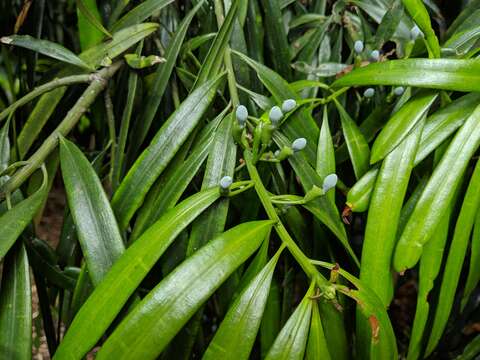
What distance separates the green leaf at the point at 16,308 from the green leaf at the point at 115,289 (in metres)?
0.08

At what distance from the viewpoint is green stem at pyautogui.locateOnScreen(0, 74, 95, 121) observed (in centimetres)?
69

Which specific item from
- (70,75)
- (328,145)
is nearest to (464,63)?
(328,145)

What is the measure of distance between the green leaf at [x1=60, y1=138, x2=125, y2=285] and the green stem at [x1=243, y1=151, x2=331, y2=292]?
17 cm

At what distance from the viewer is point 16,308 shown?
0.57m

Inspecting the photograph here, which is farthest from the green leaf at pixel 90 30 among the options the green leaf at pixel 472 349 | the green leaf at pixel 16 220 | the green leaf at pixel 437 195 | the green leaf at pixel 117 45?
the green leaf at pixel 472 349

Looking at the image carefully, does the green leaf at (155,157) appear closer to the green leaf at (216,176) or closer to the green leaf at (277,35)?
the green leaf at (216,176)

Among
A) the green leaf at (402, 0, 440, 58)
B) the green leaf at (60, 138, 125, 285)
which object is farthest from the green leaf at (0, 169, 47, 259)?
the green leaf at (402, 0, 440, 58)

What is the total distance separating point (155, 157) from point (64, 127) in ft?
0.61

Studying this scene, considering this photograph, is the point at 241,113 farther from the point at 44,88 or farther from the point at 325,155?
the point at 44,88

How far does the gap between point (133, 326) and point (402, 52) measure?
1.92 feet

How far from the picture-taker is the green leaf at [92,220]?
56 centimetres

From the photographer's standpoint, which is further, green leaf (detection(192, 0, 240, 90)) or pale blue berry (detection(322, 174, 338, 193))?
green leaf (detection(192, 0, 240, 90))

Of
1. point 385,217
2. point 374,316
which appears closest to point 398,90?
point 385,217

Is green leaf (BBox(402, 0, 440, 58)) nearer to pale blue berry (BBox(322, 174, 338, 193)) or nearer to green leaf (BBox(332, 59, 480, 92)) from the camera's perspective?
green leaf (BBox(332, 59, 480, 92))
